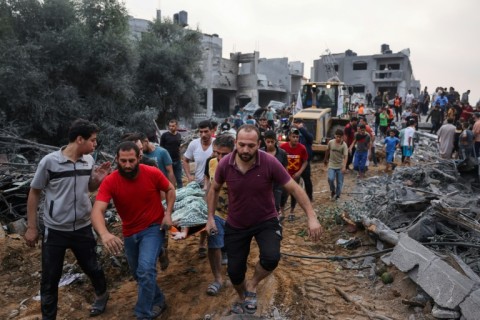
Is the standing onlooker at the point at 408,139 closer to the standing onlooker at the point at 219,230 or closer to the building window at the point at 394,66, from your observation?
the standing onlooker at the point at 219,230

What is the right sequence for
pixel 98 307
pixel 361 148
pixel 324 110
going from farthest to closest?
1. pixel 324 110
2. pixel 361 148
3. pixel 98 307

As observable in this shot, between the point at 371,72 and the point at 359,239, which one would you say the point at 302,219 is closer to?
the point at 359,239

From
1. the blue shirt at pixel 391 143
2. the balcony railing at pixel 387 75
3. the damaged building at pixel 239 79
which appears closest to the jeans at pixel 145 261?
the blue shirt at pixel 391 143

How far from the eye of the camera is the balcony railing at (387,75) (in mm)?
35844

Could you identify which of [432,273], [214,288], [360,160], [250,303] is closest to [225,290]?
[214,288]

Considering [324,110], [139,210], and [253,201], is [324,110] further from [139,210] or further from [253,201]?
[139,210]

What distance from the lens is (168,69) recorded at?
1917 centimetres

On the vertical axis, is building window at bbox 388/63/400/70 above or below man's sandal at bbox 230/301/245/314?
above

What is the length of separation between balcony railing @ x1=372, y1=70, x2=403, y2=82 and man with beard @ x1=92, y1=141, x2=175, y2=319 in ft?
121

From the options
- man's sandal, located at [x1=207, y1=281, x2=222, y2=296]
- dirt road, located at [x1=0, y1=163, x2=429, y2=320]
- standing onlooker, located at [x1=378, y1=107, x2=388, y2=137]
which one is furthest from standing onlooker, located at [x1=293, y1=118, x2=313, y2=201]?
standing onlooker, located at [x1=378, y1=107, x2=388, y2=137]

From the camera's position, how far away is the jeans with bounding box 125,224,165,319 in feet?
10.6

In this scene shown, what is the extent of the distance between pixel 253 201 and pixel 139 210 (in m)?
1.07

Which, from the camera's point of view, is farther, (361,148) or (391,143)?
A: (391,143)

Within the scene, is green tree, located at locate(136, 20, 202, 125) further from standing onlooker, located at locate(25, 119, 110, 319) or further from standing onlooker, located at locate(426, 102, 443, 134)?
standing onlooker, located at locate(25, 119, 110, 319)
